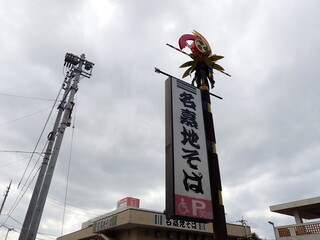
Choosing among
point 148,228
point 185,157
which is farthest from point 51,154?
point 148,228

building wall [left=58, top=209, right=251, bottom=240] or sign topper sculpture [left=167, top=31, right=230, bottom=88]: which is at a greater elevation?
sign topper sculpture [left=167, top=31, right=230, bottom=88]

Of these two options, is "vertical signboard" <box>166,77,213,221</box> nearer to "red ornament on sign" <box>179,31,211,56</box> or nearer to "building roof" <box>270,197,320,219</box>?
"red ornament on sign" <box>179,31,211,56</box>

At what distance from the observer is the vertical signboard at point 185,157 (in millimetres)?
10008

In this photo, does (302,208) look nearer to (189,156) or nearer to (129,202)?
(189,156)

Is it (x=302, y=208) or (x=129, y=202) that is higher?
(x=129, y=202)

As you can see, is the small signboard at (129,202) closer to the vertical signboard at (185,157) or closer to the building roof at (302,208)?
the building roof at (302,208)

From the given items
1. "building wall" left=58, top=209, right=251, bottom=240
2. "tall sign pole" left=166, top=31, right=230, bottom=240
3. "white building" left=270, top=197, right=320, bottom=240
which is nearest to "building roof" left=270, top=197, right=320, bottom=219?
"white building" left=270, top=197, right=320, bottom=240

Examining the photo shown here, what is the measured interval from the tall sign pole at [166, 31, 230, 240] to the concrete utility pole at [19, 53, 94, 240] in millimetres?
6230

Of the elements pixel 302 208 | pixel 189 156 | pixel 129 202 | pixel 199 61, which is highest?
pixel 199 61

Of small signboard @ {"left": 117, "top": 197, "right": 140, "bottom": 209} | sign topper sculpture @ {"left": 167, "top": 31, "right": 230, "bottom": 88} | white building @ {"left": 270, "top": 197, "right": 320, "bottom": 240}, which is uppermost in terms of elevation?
sign topper sculpture @ {"left": 167, "top": 31, "right": 230, "bottom": 88}

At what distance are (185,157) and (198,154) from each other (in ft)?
2.88

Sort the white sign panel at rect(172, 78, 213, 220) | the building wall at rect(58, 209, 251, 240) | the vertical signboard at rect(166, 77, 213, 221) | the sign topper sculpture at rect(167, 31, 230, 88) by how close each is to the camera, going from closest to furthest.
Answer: the vertical signboard at rect(166, 77, 213, 221), the white sign panel at rect(172, 78, 213, 220), the sign topper sculpture at rect(167, 31, 230, 88), the building wall at rect(58, 209, 251, 240)

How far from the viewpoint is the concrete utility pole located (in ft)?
38.2

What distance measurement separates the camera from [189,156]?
442 inches
